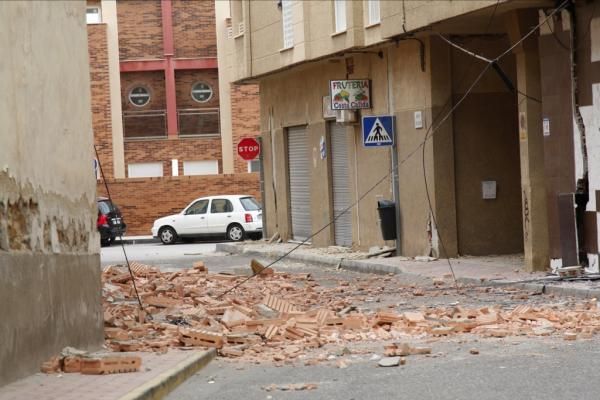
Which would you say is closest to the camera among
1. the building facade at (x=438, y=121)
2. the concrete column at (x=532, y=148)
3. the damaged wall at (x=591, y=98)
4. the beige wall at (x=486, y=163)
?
the damaged wall at (x=591, y=98)

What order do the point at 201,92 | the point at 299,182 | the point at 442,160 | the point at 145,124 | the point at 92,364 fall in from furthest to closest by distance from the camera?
the point at 201,92
the point at 145,124
the point at 299,182
the point at 442,160
the point at 92,364

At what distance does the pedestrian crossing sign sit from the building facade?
320 mm

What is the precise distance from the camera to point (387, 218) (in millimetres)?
27828

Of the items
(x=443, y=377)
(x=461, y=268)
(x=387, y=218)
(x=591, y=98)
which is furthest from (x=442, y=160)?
(x=443, y=377)

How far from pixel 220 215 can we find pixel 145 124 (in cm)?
1440

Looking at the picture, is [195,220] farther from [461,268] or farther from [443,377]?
[443,377]

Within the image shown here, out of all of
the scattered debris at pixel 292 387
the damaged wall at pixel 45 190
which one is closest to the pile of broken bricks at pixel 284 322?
the damaged wall at pixel 45 190

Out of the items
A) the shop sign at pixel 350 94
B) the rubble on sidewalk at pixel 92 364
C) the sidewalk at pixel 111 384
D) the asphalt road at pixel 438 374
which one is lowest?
the asphalt road at pixel 438 374

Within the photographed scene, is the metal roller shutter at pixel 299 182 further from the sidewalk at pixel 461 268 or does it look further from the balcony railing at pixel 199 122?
the balcony railing at pixel 199 122

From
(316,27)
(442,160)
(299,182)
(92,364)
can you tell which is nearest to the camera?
(92,364)

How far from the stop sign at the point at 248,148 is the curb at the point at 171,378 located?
26.8 metres

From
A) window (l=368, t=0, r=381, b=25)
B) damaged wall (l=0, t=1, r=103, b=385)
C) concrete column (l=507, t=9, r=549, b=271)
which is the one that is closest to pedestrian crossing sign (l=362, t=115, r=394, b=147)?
window (l=368, t=0, r=381, b=25)

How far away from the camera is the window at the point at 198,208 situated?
44.2 meters

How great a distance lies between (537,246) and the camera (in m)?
22.1
